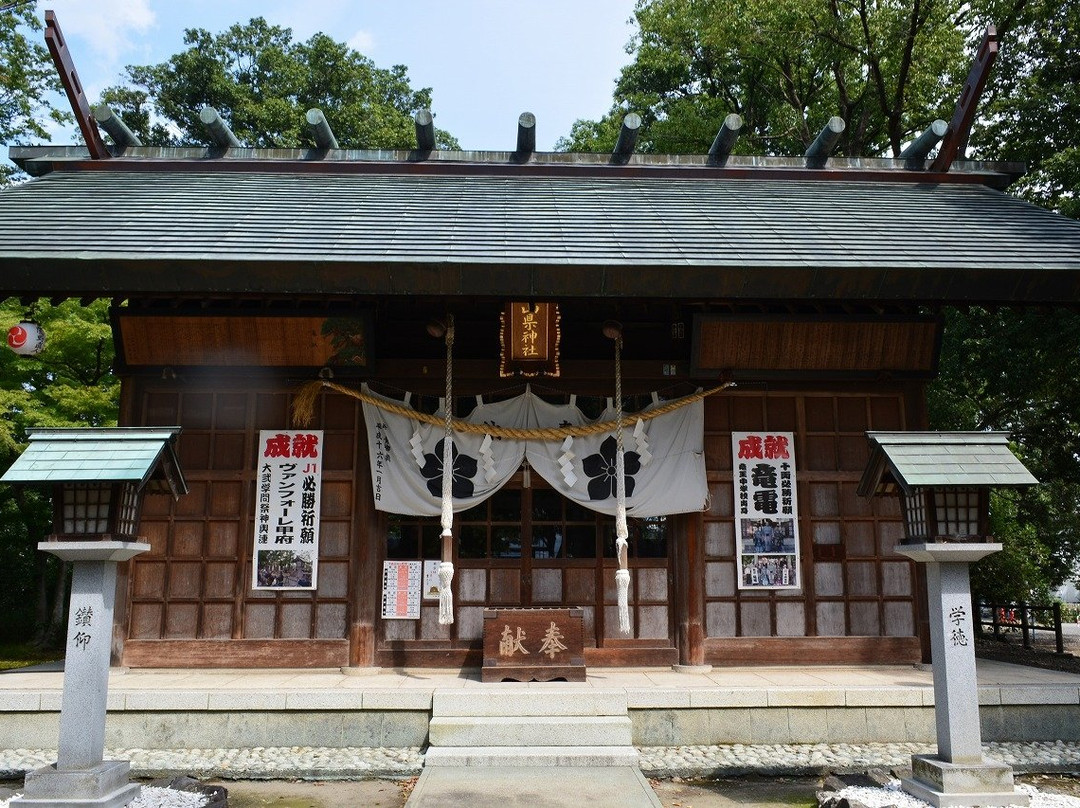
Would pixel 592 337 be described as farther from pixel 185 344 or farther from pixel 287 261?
pixel 185 344

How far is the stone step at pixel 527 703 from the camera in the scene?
7191 millimetres

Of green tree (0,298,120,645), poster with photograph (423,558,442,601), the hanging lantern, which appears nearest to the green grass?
green tree (0,298,120,645)

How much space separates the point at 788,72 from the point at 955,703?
1803cm

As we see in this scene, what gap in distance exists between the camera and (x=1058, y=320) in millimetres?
10141

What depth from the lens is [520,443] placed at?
9.02 m

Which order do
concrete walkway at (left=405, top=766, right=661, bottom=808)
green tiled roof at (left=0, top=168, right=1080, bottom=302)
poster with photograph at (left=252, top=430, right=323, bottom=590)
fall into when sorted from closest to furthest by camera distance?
concrete walkway at (left=405, top=766, right=661, bottom=808), green tiled roof at (left=0, top=168, right=1080, bottom=302), poster with photograph at (left=252, top=430, right=323, bottom=590)

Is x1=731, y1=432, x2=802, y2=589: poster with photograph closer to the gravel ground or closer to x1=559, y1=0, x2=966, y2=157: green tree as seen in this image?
the gravel ground

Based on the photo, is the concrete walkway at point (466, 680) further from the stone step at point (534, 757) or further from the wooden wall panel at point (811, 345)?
the wooden wall panel at point (811, 345)

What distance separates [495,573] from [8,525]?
14862 mm

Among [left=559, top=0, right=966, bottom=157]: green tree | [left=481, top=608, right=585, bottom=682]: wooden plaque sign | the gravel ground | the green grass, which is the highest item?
[left=559, top=0, right=966, bottom=157]: green tree

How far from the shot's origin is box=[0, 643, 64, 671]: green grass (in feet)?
42.1

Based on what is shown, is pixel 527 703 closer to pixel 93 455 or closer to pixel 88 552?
pixel 88 552

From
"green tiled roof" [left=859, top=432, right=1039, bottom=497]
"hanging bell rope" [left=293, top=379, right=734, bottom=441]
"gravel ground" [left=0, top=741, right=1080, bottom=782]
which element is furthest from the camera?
"hanging bell rope" [left=293, top=379, right=734, bottom=441]

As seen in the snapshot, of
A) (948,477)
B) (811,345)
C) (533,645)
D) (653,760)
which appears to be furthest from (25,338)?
(948,477)
